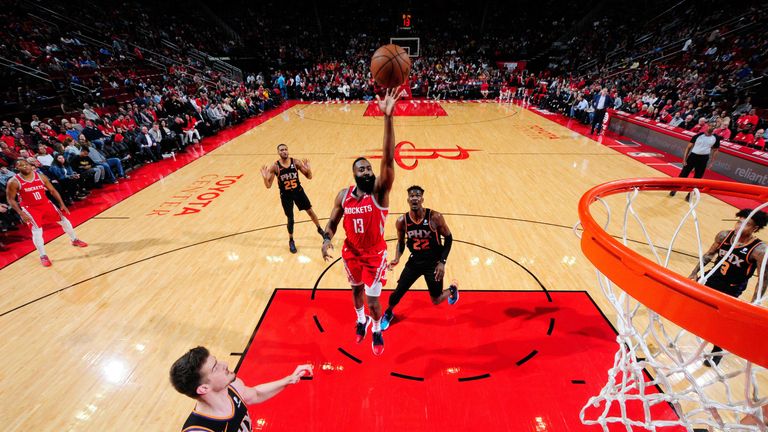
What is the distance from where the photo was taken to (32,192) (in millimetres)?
5270

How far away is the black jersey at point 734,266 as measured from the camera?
10.7ft

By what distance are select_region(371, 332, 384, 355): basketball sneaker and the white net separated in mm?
1799

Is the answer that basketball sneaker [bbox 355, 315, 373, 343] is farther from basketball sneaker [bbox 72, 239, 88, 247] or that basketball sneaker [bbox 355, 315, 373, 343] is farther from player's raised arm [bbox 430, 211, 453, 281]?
basketball sneaker [bbox 72, 239, 88, 247]

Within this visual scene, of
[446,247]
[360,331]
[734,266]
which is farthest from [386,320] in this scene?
[734,266]

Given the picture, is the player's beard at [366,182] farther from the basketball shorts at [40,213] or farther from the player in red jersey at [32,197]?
the basketball shorts at [40,213]

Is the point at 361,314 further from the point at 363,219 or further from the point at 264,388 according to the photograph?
the point at 264,388

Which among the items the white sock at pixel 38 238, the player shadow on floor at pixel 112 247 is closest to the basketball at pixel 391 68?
the player shadow on floor at pixel 112 247

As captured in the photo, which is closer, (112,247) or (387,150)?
(387,150)

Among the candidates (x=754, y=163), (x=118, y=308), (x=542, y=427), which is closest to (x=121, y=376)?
(x=118, y=308)

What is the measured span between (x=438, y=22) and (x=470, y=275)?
32.4 m

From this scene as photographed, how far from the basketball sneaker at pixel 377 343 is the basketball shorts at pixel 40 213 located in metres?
5.36

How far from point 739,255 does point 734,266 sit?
11 cm

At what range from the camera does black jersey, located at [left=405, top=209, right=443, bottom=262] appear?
12.1 ft

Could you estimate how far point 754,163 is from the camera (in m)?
8.22
